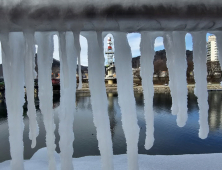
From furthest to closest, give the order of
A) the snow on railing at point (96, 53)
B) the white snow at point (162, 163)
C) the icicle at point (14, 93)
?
the white snow at point (162, 163) < the icicle at point (14, 93) < the snow on railing at point (96, 53)

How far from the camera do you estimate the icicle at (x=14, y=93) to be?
121 centimetres

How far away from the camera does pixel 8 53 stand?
116 cm

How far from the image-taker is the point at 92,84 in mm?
1239

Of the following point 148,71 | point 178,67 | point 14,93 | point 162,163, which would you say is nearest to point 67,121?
point 14,93

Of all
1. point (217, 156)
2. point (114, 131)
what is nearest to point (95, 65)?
point (217, 156)

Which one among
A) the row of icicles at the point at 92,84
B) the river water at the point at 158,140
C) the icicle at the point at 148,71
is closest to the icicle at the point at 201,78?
the row of icicles at the point at 92,84

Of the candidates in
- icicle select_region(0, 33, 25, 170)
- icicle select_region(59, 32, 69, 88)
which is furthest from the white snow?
icicle select_region(59, 32, 69, 88)

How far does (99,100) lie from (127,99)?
0.65 ft

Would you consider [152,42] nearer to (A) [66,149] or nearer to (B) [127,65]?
(B) [127,65]

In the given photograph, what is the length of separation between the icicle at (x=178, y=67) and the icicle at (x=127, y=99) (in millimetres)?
329

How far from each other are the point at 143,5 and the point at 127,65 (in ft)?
1.39

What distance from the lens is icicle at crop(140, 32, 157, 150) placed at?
1294 mm

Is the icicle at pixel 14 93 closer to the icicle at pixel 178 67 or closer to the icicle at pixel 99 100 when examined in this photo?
the icicle at pixel 99 100

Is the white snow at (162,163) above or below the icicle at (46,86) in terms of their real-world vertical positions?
below
